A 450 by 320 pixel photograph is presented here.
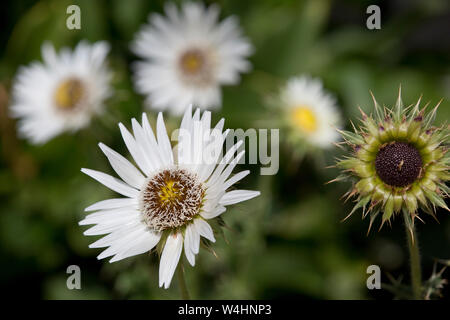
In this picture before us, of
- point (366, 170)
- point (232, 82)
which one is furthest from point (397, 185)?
point (232, 82)

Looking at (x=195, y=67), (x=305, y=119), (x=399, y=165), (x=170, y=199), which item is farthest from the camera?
(x=195, y=67)

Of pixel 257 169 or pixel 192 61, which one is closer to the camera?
pixel 257 169

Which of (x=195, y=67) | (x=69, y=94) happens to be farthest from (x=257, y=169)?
(x=69, y=94)

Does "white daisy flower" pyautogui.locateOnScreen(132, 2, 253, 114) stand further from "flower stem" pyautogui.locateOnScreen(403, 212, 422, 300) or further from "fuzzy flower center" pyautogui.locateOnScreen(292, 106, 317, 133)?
"flower stem" pyautogui.locateOnScreen(403, 212, 422, 300)

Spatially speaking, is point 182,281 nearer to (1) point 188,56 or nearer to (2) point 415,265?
(2) point 415,265

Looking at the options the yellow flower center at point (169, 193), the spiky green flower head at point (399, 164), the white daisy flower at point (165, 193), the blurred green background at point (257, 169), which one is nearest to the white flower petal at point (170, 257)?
the white daisy flower at point (165, 193)

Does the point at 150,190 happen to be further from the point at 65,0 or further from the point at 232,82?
the point at 65,0

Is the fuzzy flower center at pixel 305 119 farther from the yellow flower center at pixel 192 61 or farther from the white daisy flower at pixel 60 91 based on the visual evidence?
the white daisy flower at pixel 60 91
